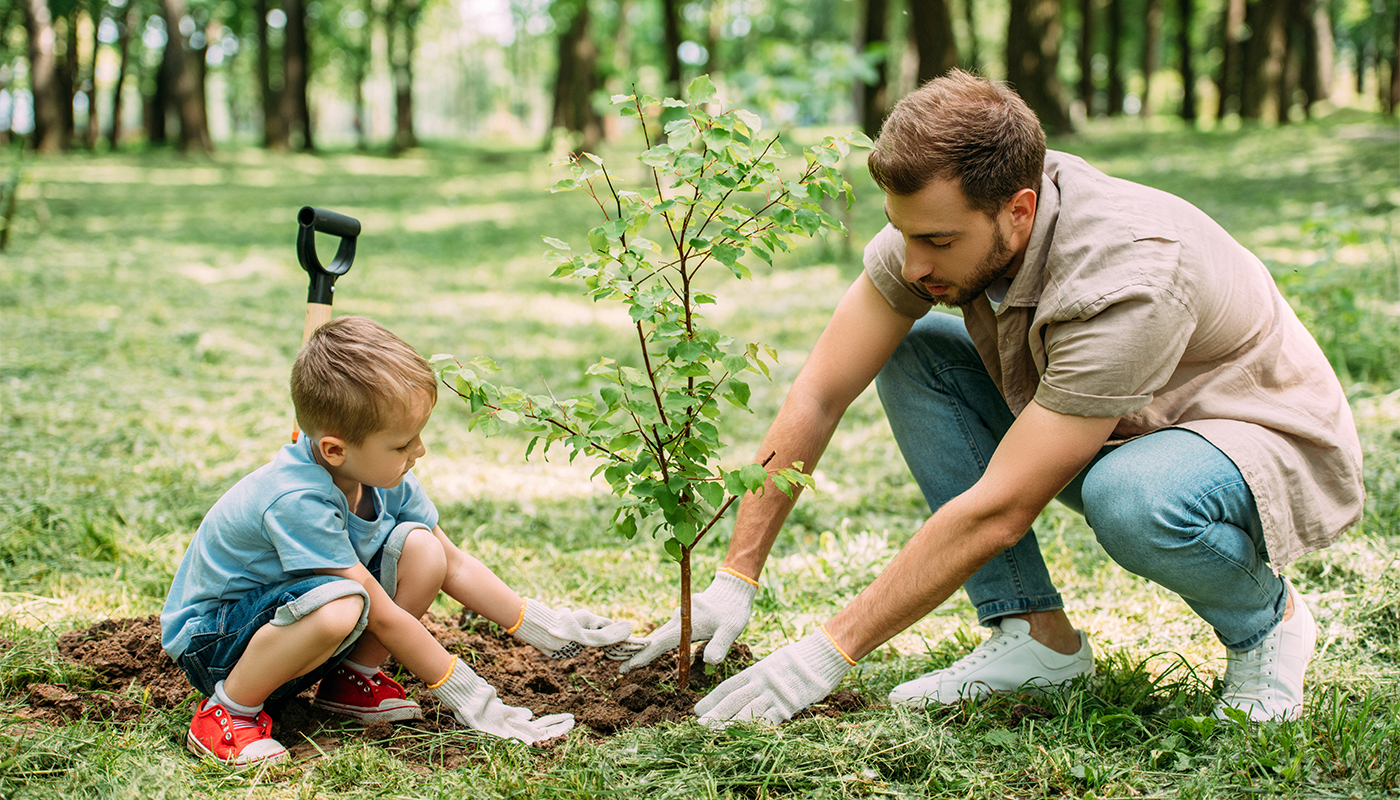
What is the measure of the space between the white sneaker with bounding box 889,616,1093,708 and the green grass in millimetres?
76

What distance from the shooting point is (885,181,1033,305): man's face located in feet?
7.50

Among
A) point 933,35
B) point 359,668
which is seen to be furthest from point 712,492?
point 933,35

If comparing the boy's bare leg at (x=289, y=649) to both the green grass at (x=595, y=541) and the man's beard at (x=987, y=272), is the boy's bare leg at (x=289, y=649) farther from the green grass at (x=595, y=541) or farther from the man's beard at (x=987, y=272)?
the man's beard at (x=987, y=272)

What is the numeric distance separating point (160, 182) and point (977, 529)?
19.5m

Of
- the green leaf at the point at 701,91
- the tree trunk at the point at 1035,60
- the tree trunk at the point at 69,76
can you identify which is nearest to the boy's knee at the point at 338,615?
the green leaf at the point at 701,91

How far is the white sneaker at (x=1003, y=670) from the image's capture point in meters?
2.60

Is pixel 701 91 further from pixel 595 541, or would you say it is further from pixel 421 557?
pixel 595 541

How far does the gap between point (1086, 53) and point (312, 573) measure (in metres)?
25.2

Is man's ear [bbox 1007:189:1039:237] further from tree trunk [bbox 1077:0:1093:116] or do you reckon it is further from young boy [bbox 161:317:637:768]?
tree trunk [bbox 1077:0:1093:116]

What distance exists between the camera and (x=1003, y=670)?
104 inches

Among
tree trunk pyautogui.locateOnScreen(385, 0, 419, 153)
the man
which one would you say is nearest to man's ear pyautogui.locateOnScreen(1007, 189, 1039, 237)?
the man

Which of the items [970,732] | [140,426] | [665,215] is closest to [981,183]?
[665,215]

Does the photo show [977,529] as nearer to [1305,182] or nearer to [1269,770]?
[1269,770]

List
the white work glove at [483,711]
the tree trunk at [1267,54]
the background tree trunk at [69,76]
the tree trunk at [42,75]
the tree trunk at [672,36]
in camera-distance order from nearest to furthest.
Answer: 1. the white work glove at [483,711]
2. the tree trunk at [672,36]
3. the tree trunk at [42,75]
4. the tree trunk at [1267,54]
5. the background tree trunk at [69,76]
